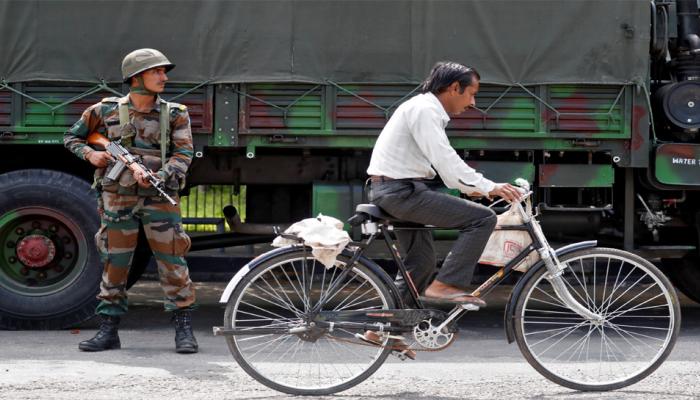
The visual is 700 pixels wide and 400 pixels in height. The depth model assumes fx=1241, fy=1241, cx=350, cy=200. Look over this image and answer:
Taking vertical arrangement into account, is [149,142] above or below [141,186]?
above

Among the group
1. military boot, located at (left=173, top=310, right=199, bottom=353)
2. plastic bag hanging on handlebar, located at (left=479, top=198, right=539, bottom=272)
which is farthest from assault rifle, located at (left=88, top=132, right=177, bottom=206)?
plastic bag hanging on handlebar, located at (left=479, top=198, right=539, bottom=272)

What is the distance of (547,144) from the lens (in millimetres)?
8453

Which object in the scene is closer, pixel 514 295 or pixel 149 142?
pixel 514 295

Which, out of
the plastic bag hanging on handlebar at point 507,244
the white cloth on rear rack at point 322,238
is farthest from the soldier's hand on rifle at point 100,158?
the plastic bag hanging on handlebar at point 507,244

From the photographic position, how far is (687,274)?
371 inches

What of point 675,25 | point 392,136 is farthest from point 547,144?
point 392,136

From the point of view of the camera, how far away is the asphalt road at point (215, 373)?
6.23 meters

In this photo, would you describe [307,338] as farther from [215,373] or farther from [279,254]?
[215,373]

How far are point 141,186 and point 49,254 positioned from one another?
4.94 feet

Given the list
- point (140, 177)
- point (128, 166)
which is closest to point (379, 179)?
point (140, 177)

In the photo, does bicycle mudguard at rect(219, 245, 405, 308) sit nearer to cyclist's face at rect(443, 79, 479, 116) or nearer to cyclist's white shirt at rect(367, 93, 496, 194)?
cyclist's white shirt at rect(367, 93, 496, 194)

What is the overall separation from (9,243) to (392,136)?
139 inches

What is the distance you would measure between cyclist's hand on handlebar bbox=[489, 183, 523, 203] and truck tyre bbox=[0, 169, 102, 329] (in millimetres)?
→ 3318

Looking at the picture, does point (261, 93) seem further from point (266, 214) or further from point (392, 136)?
point (392, 136)
